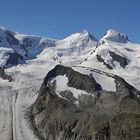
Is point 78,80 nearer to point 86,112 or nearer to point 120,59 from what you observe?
point 86,112

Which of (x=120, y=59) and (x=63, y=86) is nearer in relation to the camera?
(x=63, y=86)

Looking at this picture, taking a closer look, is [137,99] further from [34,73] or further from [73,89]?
[34,73]

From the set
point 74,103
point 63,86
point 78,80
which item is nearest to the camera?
point 74,103

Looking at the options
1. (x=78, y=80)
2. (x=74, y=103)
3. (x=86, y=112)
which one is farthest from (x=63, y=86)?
(x=86, y=112)

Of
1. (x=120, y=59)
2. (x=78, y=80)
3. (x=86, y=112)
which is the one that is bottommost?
(x=86, y=112)

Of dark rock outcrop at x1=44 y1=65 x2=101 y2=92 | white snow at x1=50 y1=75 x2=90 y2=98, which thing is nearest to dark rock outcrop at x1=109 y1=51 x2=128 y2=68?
dark rock outcrop at x1=44 y1=65 x2=101 y2=92

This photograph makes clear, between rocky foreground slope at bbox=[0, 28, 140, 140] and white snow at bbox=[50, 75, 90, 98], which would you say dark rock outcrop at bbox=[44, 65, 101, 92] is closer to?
rocky foreground slope at bbox=[0, 28, 140, 140]

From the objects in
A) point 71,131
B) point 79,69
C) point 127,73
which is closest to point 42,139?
point 71,131

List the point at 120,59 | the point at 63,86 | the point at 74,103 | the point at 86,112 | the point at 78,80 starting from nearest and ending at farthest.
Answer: the point at 86,112, the point at 74,103, the point at 63,86, the point at 78,80, the point at 120,59
